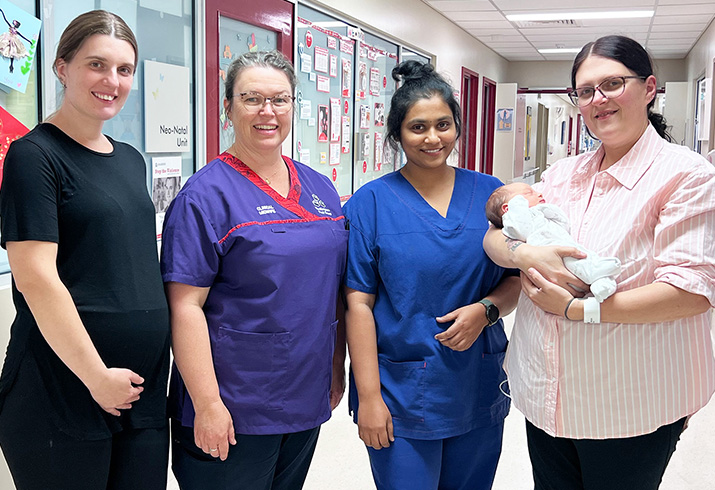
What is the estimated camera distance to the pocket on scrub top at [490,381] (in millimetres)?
1826

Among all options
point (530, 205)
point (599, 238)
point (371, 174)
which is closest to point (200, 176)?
point (530, 205)

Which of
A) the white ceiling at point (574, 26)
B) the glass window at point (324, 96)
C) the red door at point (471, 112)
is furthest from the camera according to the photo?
the red door at point (471, 112)

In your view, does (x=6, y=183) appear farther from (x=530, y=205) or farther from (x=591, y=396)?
(x=591, y=396)

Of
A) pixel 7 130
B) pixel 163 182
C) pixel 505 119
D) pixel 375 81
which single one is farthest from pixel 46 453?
pixel 505 119

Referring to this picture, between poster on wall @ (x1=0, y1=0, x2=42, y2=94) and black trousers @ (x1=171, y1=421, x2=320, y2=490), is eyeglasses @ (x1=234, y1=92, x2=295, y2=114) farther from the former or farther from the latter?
poster on wall @ (x1=0, y1=0, x2=42, y2=94)

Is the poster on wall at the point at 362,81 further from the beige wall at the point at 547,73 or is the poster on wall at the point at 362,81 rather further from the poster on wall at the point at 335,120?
the beige wall at the point at 547,73

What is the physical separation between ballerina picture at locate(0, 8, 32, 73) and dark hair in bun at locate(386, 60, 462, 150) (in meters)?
1.31

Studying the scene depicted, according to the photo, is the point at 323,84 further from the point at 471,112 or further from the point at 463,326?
the point at 471,112

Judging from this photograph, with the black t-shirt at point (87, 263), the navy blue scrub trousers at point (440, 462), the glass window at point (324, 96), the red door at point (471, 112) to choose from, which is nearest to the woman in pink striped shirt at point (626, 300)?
the navy blue scrub trousers at point (440, 462)

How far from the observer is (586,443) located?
5.16ft

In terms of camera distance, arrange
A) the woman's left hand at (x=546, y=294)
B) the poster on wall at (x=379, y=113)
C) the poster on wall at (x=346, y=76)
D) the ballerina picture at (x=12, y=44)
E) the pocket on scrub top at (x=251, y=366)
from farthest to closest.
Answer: the poster on wall at (x=379, y=113)
the poster on wall at (x=346, y=76)
the ballerina picture at (x=12, y=44)
the pocket on scrub top at (x=251, y=366)
the woman's left hand at (x=546, y=294)

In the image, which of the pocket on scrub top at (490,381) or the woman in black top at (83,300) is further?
the pocket on scrub top at (490,381)

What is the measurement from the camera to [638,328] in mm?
1483

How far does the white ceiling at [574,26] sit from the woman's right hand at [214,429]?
643 cm
